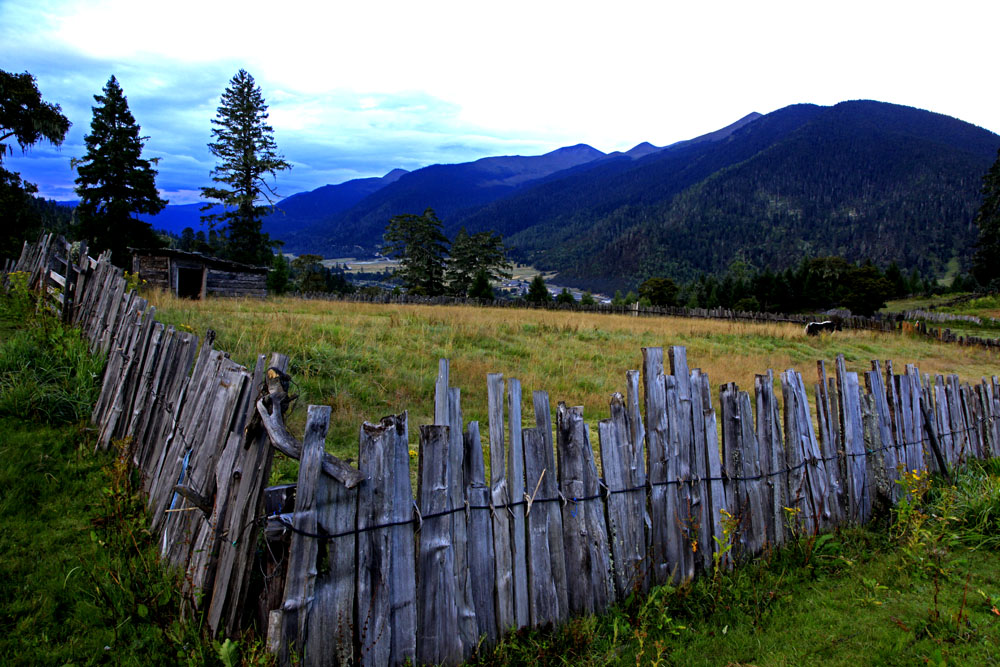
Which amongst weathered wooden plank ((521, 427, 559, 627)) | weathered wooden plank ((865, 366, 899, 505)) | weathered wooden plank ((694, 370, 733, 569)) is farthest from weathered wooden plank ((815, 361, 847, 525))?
weathered wooden plank ((521, 427, 559, 627))

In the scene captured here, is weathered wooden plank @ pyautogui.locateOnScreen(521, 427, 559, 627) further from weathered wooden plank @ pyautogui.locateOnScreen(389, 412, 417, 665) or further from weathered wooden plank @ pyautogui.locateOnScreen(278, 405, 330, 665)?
weathered wooden plank @ pyautogui.locateOnScreen(278, 405, 330, 665)

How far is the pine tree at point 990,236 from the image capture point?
43.4m

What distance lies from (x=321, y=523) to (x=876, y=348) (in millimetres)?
21653

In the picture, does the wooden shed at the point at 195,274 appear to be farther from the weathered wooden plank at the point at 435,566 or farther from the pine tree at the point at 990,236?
the pine tree at the point at 990,236

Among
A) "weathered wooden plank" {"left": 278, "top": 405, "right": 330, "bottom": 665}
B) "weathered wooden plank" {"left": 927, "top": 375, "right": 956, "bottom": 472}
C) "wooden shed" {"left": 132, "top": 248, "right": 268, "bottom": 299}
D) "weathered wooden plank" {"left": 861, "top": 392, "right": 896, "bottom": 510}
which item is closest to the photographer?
"weathered wooden plank" {"left": 278, "top": 405, "right": 330, "bottom": 665}

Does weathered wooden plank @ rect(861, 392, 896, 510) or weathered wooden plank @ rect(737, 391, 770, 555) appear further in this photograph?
weathered wooden plank @ rect(861, 392, 896, 510)

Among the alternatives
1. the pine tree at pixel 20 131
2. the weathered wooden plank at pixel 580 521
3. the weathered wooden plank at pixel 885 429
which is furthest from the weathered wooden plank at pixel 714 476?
the pine tree at pixel 20 131

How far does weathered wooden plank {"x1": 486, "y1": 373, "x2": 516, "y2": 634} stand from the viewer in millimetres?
2754

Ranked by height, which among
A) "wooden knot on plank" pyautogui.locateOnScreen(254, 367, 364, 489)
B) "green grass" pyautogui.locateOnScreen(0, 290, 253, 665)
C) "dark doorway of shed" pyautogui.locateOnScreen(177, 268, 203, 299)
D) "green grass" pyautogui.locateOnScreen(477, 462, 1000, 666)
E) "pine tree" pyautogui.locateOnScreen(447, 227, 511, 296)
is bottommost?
"green grass" pyautogui.locateOnScreen(477, 462, 1000, 666)

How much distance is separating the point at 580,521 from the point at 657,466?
2.20 ft

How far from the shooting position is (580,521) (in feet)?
10.0

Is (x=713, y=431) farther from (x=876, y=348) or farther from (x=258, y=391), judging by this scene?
(x=876, y=348)

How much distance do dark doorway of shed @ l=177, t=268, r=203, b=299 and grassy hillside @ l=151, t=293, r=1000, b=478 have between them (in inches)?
456

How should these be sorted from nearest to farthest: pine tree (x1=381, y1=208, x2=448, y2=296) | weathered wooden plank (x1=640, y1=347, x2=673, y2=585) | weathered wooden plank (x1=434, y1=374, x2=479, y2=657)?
1. weathered wooden plank (x1=434, y1=374, x2=479, y2=657)
2. weathered wooden plank (x1=640, y1=347, x2=673, y2=585)
3. pine tree (x1=381, y1=208, x2=448, y2=296)
